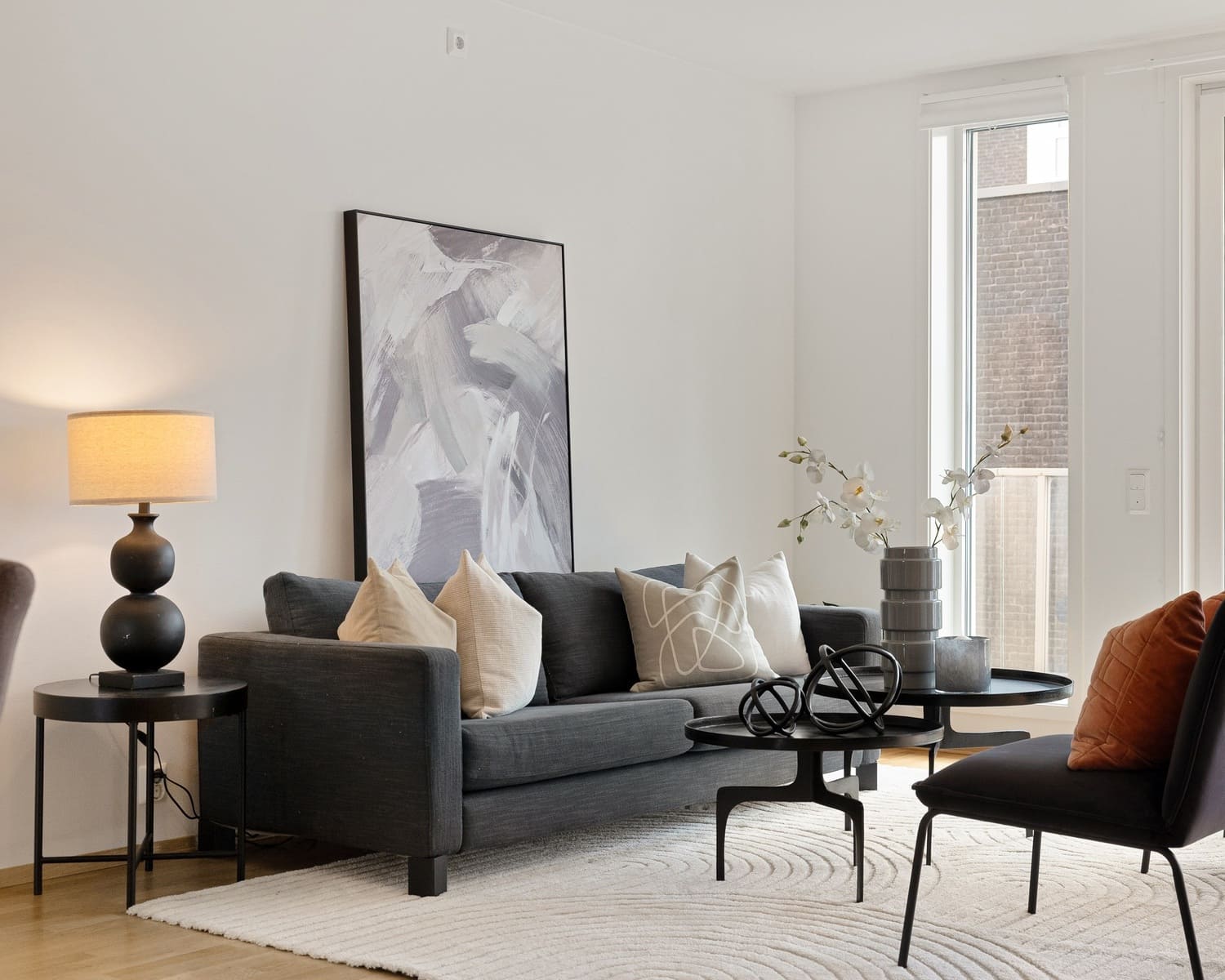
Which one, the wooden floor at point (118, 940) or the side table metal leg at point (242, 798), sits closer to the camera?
the wooden floor at point (118, 940)

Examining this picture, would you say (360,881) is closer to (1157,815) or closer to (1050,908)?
(1050,908)

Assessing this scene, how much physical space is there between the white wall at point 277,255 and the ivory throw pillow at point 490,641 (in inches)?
25.1

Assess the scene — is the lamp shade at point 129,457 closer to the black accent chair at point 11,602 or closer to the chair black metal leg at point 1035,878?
the black accent chair at point 11,602

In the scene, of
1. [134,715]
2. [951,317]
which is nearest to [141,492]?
[134,715]

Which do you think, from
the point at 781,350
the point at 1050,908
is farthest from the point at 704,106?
the point at 1050,908

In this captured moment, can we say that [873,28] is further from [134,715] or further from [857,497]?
[134,715]

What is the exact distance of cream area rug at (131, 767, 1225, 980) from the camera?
9.85ft

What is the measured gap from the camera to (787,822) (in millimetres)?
4391

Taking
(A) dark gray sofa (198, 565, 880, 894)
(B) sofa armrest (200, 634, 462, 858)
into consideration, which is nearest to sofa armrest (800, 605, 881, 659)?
(A) dark gray sofa (198, 565, 880, 894)

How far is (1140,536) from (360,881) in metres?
3.35

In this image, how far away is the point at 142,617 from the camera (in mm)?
3689

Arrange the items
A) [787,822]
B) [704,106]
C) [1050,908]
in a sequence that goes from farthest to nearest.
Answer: [704,106]
[787,822]
[1050,908]

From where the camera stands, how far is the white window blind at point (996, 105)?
18.9 feet

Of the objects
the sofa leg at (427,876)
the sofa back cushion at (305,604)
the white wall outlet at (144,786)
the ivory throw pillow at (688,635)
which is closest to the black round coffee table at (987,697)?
the ivory throw pillow at (688,635)
